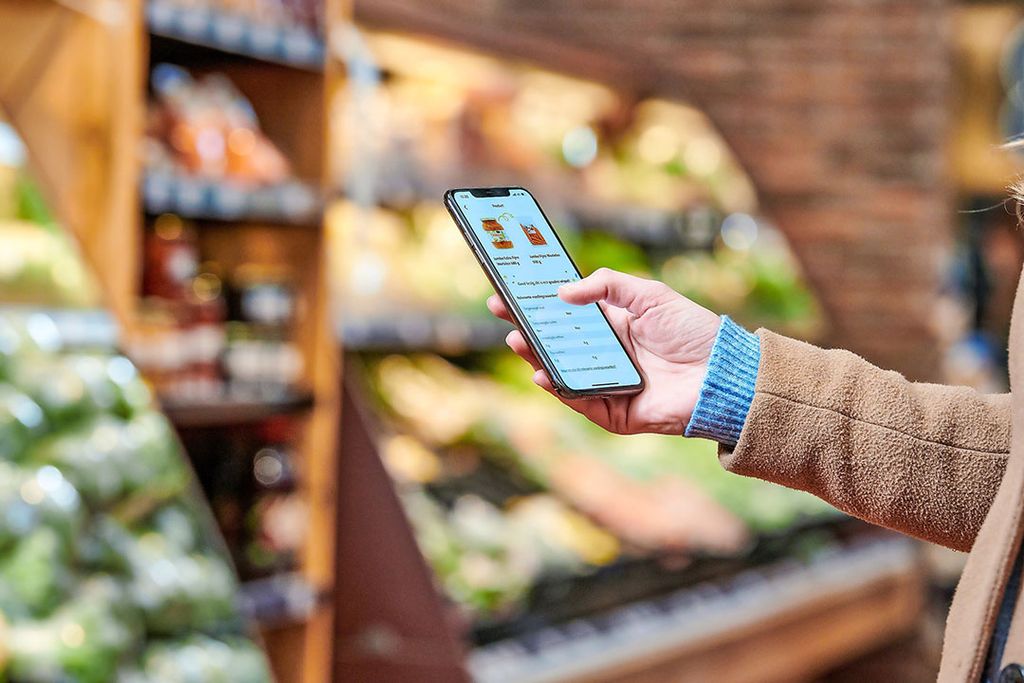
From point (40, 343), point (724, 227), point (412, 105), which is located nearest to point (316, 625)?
point (40, 343)

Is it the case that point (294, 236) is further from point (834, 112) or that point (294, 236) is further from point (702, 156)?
point (834, 112)

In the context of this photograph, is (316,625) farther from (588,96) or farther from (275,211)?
(588,96)

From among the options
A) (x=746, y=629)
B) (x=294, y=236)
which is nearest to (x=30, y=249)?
(x=294, y=236)

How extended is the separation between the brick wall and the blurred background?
0.01 meters

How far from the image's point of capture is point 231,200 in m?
3.09

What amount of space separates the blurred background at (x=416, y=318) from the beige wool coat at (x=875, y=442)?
23 cm

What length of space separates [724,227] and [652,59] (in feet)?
2.44

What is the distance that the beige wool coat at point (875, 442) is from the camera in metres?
1.36

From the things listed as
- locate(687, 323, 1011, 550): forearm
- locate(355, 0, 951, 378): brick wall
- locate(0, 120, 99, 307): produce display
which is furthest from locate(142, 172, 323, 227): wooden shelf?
locate(355, 0, 951, 378): brick wall

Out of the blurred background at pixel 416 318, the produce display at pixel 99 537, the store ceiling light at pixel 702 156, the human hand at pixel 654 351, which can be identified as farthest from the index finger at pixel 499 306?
the store ceiling light at pixel 702 156

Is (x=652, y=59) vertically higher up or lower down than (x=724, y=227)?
higher up

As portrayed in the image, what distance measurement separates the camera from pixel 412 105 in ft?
13.8

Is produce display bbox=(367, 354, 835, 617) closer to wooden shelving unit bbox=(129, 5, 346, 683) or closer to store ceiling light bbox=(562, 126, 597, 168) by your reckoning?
wooden shelving unit bbox=(129, 5, 346, 683)

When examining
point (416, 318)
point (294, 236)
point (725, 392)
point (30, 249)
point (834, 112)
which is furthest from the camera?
point (834, 112)
